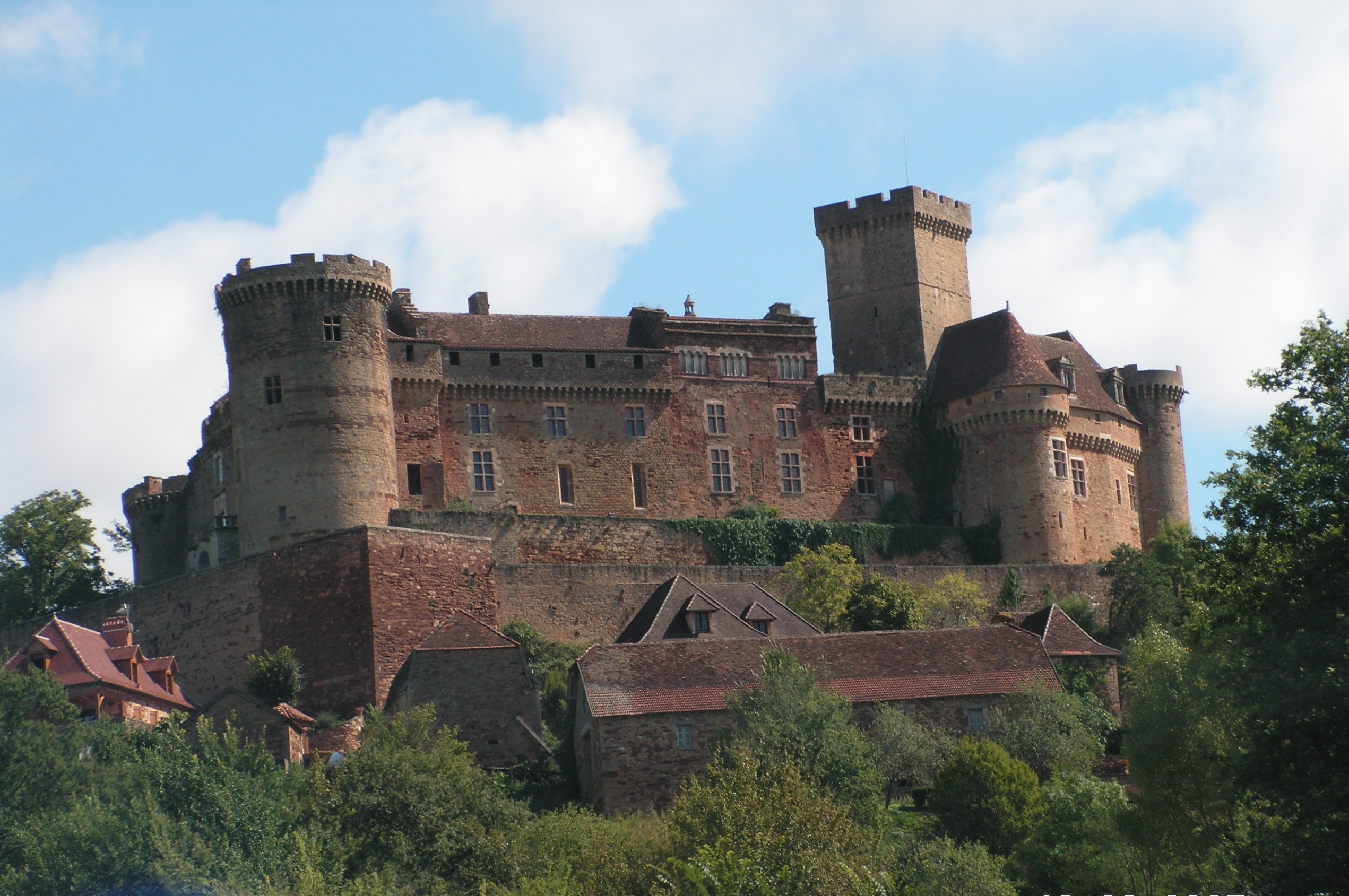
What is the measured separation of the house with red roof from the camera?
60.7 m

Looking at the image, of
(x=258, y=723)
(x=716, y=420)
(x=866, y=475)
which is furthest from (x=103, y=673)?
(x=866, y=475)

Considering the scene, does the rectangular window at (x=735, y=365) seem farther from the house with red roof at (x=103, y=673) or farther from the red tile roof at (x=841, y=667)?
the house with red roof at (x=103, y=673)

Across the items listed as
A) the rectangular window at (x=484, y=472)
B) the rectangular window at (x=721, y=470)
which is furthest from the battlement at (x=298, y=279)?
the rectangular window at (x=721, y=470)

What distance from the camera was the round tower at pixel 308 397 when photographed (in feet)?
219

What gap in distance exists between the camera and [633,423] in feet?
251

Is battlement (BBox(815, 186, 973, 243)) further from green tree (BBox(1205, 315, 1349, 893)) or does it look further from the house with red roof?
green tree (BBox(1205, 315, 1349, 893))

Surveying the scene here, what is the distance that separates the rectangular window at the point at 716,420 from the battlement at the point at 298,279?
564 inches

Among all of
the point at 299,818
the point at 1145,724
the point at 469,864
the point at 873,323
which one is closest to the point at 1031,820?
the point at 1145,724

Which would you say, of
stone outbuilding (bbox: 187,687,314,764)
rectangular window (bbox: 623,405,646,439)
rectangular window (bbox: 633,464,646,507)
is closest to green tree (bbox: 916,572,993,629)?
rectangular window (bbox: 633,464,646,507)

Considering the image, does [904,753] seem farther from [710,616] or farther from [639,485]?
[639,485]

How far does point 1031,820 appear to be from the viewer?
5078cm

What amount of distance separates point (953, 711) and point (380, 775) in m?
15.6

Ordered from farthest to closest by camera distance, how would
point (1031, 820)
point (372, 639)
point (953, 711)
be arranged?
1. point (372, 639)
2. point (953, 711)
3. point (1031, 820)

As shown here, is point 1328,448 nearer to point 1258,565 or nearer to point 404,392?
point 1258,565
